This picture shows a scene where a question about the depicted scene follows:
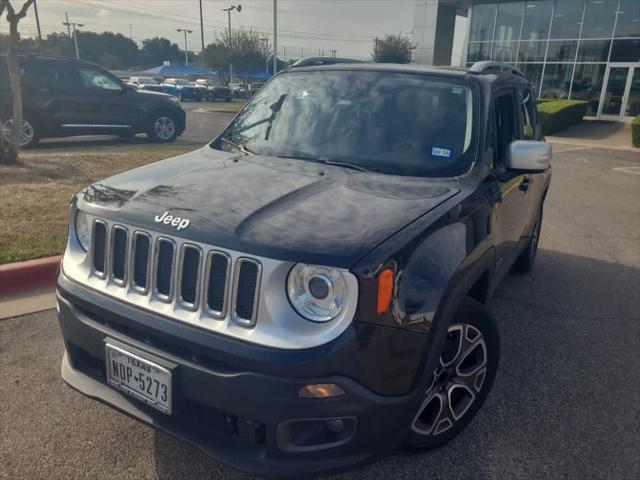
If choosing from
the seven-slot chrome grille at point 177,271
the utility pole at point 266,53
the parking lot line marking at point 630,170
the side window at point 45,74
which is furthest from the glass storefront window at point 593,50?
the utility pole at point 266,53

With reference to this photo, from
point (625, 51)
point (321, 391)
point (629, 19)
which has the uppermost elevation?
point (629, 19)

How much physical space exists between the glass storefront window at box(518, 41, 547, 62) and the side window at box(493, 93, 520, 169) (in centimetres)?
2549

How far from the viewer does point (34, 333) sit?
12.3ft

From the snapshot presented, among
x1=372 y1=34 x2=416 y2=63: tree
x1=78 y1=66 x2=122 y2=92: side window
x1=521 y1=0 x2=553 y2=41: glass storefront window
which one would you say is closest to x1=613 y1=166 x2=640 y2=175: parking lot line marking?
x1=78 y1=66 x2=122 y2=92: side window

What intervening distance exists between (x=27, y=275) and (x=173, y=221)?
9.69ft

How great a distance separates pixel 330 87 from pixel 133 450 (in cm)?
249

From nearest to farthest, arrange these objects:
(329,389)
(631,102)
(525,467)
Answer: (329,389) < (525,467) < (631,102)

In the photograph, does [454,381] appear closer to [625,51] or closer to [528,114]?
[528,114]

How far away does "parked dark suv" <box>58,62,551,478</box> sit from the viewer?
1.95 metres

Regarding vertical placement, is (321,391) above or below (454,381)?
above

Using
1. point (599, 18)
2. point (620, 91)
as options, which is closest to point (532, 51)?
point (599, 18)

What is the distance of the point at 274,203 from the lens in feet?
7.72

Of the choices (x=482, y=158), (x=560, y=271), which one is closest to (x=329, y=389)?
(x=482, y=158)

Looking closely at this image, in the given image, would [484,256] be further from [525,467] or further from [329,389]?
[329,389]
